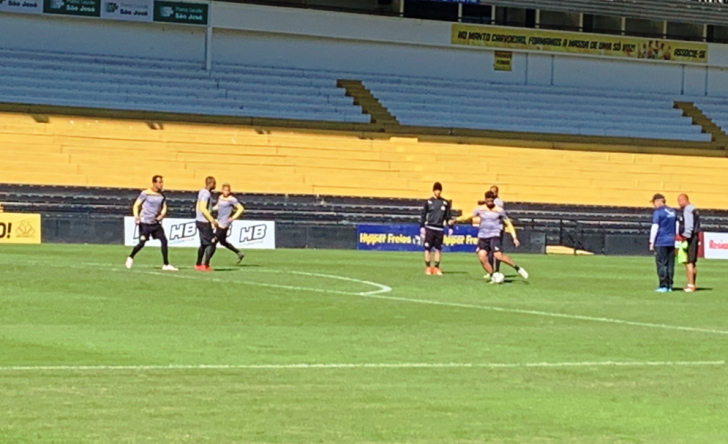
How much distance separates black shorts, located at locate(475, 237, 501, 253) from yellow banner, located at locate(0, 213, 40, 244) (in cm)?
1560

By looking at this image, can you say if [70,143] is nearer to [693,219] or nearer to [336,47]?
[336,47]

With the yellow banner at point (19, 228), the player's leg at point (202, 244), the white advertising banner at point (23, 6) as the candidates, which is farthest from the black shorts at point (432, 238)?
the white advertising banner at point (23, 6)

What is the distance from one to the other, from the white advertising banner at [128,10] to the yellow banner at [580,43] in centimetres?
1193

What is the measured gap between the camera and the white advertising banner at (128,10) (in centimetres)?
4941

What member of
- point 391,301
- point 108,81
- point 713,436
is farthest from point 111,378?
point 108,81

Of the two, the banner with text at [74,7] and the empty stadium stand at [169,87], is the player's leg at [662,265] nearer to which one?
the empty stadium stand at [169,87]

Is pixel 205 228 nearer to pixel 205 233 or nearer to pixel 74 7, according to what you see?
pixel 205 233

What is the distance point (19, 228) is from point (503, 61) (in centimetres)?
2378

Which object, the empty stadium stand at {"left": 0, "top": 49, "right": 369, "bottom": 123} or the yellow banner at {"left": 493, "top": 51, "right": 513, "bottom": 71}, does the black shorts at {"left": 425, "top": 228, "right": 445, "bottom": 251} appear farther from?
the yellow banner at {"left": 493, "top": 51, "right": 513, "bottom": 71}

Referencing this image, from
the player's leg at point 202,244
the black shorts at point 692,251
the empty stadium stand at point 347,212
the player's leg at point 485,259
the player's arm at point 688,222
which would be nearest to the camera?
the player's arm at point 688,222

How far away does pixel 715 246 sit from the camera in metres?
46.7

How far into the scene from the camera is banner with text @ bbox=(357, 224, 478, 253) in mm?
42844

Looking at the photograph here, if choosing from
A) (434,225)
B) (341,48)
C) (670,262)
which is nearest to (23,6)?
(341,48)

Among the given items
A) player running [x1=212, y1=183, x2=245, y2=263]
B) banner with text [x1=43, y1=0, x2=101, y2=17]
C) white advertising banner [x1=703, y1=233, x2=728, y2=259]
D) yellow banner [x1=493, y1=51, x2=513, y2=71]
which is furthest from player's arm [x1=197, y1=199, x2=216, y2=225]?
yellow banner [x1=493, y1=51, x2=513, y2=71]
